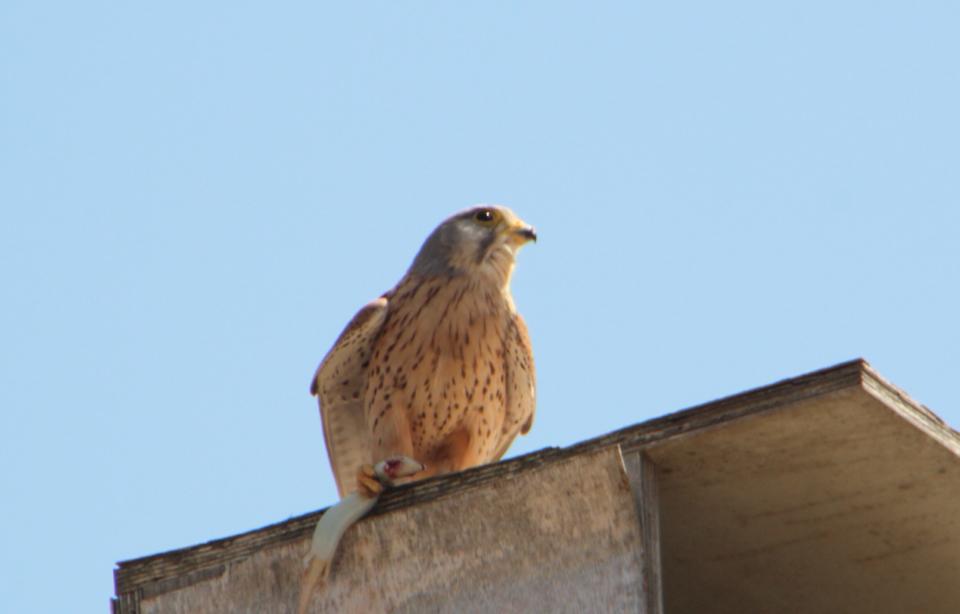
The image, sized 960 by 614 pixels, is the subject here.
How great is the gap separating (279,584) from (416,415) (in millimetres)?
2136

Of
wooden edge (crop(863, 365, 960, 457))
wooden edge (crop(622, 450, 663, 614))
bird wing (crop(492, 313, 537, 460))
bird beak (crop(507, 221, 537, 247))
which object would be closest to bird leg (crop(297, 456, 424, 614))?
wooden edge (crop(622, 450, 663, 614))

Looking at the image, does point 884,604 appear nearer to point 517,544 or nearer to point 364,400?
point 517,544

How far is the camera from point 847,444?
4.59m

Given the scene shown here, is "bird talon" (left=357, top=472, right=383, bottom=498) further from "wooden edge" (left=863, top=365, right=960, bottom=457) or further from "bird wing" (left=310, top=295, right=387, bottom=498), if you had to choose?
"bird wing" (left=310, top=295, right=387, bottom=498)

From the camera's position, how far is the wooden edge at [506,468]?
4445 mm

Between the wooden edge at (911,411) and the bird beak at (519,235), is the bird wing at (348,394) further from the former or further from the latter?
the wooden edge at (911,411)

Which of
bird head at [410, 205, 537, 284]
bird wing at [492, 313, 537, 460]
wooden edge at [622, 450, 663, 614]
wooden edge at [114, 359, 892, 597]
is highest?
bird head at [410, 205, 537, 284]

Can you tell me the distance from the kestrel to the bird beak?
12 centimetres

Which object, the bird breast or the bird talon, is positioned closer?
the bird talon

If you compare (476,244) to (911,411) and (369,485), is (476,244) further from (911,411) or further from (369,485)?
(911,411)

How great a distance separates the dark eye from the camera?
767 centimetres

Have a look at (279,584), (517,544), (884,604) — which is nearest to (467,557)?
(517,544)

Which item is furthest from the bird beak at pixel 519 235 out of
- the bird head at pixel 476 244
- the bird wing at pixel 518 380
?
the bird wing at pixel 518 380

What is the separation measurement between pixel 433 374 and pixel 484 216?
0.91 m
